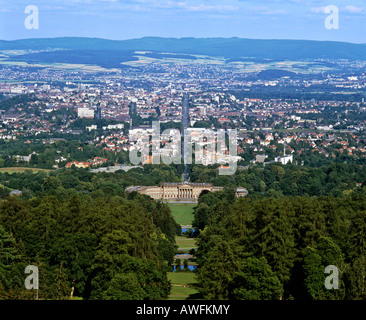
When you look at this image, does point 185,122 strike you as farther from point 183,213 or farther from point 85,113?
point 183,213

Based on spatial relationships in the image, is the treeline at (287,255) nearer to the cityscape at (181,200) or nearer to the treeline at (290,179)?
the cityscape at (181,200)

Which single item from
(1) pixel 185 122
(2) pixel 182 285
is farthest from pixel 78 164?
(2) pixel 182 285

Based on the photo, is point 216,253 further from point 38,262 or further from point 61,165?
point 61,165

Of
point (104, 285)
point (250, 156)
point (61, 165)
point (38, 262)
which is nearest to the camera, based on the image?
point (104, 285)

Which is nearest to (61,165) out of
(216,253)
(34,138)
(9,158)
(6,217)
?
(9,158)

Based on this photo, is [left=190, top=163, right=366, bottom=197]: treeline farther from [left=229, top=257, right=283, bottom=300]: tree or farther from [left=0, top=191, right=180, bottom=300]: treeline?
[left=229, top=257, right=283, bottom=300]: tree

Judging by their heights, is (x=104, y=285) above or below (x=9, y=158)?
above
